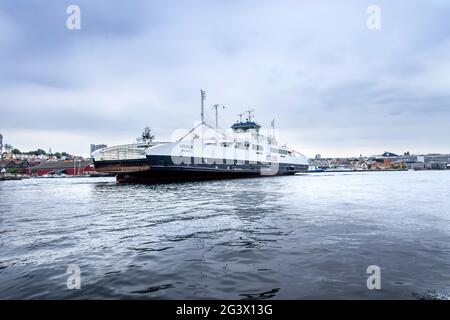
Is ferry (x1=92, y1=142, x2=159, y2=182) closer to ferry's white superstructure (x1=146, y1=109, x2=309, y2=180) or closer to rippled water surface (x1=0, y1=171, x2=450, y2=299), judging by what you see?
ferry's white superstructure (x1=146, y1=109, x2=309, y2=180)

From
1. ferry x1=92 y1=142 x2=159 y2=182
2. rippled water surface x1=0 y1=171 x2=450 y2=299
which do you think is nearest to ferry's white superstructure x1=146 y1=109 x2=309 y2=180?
ferry x1=92 y1=142 x2=159 y2=182

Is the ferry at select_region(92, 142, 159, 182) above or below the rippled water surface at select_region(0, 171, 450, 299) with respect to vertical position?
above

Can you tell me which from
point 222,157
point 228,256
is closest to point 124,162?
point 222,157

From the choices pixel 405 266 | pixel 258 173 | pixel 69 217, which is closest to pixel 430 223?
pixel 405 266

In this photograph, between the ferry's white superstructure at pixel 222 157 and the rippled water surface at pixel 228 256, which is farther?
the ferry's white superstructure at pixel 222 157

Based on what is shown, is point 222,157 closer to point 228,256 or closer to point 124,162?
point 124,162

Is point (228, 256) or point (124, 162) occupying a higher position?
point (124, 162)

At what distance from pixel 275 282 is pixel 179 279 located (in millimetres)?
1980

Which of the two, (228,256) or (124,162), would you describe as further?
(124,162)

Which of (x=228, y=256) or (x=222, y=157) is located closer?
(x=228, y=256)

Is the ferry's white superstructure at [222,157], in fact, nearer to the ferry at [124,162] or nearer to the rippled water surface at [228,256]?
the ferry at [124,162]

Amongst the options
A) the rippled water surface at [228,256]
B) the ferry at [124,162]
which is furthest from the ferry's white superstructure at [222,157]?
the rippled water surface at [228,256]
